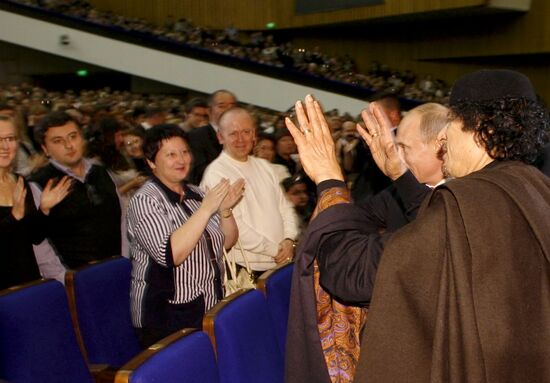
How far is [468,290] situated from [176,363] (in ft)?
2.49

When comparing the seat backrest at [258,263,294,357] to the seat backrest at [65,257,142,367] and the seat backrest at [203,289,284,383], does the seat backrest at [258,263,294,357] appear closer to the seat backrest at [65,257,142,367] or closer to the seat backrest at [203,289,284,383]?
the seat backrest at [203,289,284,383]

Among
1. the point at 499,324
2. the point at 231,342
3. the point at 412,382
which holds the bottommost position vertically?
the point at 231,342

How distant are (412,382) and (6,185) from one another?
7.24 feet

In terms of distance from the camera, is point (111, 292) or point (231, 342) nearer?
point (231, 342)

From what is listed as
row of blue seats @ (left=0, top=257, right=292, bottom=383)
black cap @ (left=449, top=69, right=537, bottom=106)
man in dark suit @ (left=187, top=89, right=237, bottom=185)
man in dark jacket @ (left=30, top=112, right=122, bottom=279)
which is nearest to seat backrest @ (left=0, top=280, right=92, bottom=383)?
row of blue seats @ (left=0, top=257, right=292, bottom=383)

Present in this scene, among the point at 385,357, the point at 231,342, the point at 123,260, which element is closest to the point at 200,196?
the point at 123,260

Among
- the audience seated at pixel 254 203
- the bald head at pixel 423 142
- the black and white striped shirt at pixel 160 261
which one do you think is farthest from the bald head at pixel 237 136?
the bald head at pixel 423 142

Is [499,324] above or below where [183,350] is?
above

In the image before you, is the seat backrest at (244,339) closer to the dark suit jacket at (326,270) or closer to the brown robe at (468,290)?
the dark suit jacket at (326,270)

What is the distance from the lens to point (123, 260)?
3.11 m

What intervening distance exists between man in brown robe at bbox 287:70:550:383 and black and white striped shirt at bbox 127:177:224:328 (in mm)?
1397

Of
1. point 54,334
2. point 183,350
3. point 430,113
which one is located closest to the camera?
point 183,350

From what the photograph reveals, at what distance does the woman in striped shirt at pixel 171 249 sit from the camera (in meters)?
2.64

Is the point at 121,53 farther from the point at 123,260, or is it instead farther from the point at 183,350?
the point at 183,350
